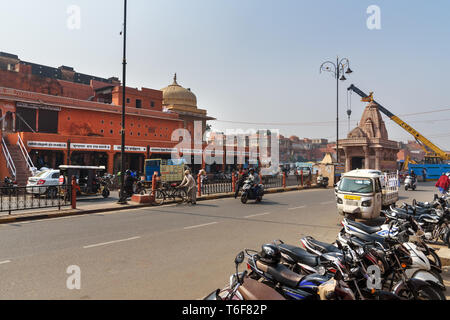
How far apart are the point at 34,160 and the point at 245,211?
2050cm

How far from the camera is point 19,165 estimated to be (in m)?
21.8

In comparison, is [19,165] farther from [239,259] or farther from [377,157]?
[377,157]

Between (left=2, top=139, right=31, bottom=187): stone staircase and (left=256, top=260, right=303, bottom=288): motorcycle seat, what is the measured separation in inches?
859

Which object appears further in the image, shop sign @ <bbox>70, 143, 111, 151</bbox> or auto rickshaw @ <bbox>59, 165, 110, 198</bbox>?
shop sign @ <bbox>70, 143, 111, 151</bbox>

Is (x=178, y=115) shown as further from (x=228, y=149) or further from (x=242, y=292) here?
(x=242, y=292)

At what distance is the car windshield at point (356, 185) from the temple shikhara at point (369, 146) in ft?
106

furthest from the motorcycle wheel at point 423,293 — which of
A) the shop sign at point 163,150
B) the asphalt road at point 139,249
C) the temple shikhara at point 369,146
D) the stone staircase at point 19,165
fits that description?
the temple shikhara at point 369,146

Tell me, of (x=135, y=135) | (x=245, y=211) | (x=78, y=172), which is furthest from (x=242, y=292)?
(x=135, y=135)

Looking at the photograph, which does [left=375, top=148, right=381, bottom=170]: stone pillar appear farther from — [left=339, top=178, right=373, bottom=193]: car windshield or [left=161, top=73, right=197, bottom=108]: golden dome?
[left=339, top=178, right=373, bottom=193]: car windshield

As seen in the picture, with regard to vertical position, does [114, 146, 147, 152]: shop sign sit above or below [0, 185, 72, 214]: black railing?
above

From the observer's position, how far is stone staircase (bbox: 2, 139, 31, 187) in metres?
21.1

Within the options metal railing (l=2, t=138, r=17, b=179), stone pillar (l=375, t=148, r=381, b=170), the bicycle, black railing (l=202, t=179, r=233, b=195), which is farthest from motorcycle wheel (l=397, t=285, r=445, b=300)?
stone pillar (l=375, t=148, r=381, b=170)

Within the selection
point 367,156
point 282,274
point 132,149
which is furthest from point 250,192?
point 367,156

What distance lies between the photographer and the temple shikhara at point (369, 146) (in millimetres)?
40188
